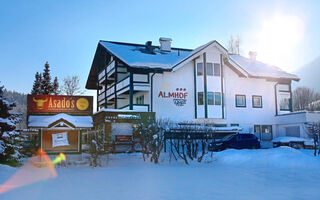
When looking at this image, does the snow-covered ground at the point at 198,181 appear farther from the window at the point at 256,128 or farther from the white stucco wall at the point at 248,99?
the window at the point at 256,128

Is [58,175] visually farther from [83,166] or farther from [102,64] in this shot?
[102,64]

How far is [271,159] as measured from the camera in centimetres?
1784

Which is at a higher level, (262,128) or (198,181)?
(262,128)

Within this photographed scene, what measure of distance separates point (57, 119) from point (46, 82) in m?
34.5

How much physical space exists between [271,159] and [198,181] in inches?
253

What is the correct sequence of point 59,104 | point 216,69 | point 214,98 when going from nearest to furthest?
point 59,104 → point 214,98 → point 216,69

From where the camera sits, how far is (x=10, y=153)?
16922 mm

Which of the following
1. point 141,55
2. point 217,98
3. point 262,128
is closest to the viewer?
point 141,55

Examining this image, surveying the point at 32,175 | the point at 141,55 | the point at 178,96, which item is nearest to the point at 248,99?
the point at 178,96

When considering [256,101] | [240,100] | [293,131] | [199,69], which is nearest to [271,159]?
[199,69]

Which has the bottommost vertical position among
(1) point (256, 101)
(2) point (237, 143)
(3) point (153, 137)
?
(2) point (237, 143)

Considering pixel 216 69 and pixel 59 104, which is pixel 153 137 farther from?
pixel 216 69

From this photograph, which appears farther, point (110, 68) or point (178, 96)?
point (110, 68)

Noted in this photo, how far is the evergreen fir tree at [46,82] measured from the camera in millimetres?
53844
